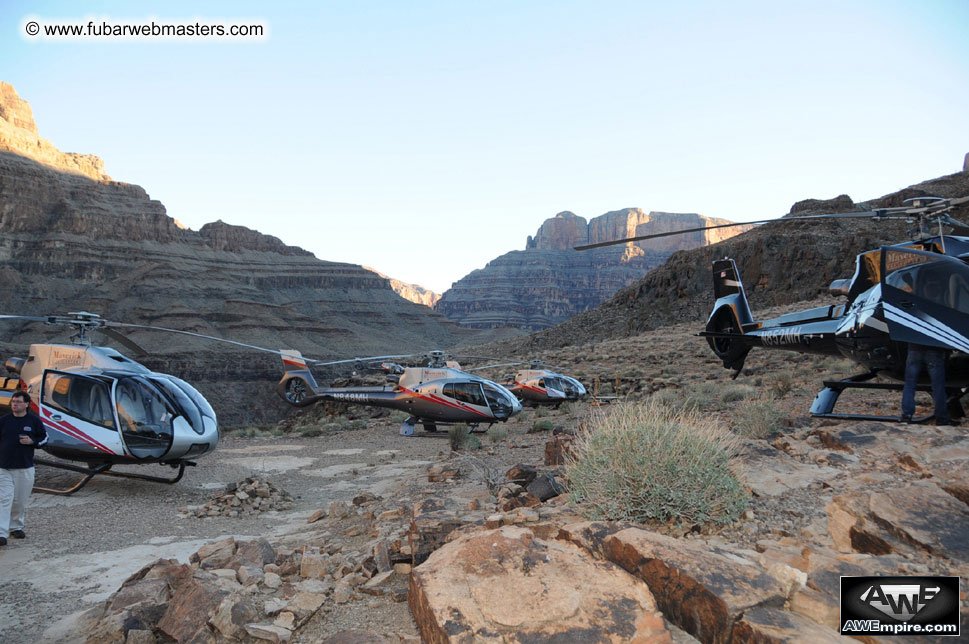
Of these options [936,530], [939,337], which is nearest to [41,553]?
[936,530]

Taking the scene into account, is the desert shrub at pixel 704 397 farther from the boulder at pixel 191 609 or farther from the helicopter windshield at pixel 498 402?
the boulder at pixel 191 609

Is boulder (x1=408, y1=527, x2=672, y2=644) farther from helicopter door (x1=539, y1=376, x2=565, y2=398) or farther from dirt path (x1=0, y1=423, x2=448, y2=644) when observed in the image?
helicopter door (x1=539, y1=376, x2=565, y2=398)

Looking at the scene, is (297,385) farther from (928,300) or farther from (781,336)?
(928,300)

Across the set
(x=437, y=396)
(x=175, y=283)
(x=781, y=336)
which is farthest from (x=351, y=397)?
(x=175, y=283)

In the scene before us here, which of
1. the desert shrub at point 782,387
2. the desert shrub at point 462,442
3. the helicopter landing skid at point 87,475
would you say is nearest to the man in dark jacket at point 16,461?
the helicopter landing skid at point 87,475

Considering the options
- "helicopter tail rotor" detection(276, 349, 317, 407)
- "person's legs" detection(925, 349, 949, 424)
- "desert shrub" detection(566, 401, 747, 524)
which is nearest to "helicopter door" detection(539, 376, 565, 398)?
"helicopter tail rotor" detection(276, 349, 317, 407)

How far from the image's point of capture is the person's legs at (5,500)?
7.34 metres

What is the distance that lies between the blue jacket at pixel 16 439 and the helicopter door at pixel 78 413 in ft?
9.31

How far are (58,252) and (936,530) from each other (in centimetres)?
11325

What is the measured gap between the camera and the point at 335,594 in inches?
164

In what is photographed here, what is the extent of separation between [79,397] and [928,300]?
1436 centimetres

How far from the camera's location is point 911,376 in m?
8.66

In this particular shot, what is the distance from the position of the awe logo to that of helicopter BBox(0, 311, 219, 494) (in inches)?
428

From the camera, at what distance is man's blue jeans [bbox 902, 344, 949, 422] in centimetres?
842
